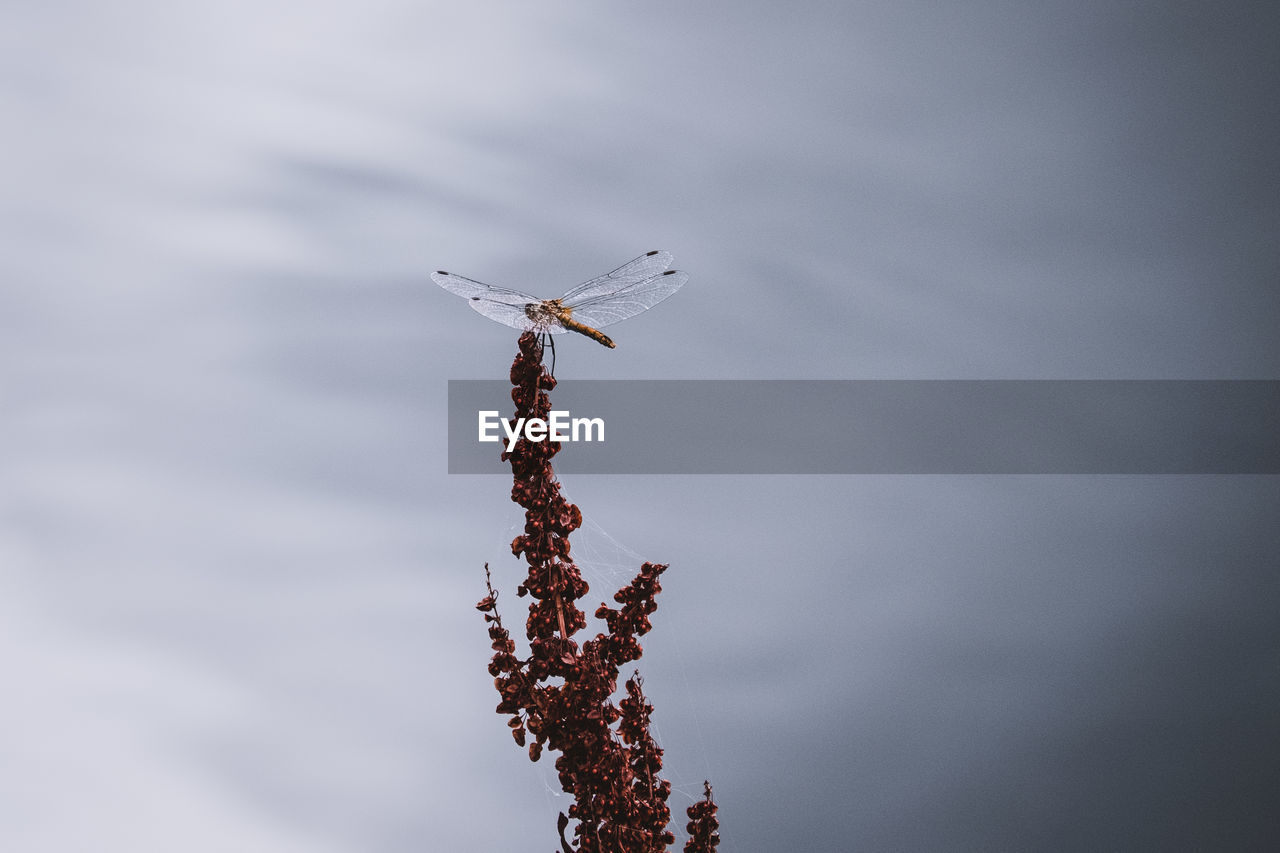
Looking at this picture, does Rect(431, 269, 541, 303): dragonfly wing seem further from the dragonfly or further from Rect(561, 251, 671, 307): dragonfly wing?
Rect(561, 251, 671, 307): dragonfly wing

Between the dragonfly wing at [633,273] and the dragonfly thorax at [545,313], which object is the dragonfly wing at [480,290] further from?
the dragonfly wing at [633,273]

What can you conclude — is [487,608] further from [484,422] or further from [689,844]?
[689,844]

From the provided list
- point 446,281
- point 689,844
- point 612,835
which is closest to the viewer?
point 612,835

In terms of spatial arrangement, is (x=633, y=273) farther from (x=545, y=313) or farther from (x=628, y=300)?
(x=545, y=313)

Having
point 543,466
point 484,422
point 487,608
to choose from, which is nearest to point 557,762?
point 487,608

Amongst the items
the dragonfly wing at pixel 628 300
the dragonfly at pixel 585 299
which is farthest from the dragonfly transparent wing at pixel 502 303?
the dragonfly wing at pixel 628 300

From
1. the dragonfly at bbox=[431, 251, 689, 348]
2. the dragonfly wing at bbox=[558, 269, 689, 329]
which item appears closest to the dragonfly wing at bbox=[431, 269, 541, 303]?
the dragonfly at bbox=[431, 251, 689, 348]

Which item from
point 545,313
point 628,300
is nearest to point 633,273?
point 628,300
